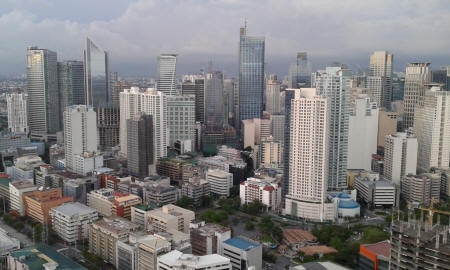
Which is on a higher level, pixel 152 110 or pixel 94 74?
pixel 94 74

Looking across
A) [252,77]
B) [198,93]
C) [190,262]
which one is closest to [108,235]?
[190,262]

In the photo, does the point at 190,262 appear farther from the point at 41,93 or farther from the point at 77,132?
the point at 41,93

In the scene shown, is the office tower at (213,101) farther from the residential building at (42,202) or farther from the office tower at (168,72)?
the residential building at (42,202)

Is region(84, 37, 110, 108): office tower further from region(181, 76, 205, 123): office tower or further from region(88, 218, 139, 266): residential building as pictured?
region(88, 218, 139, 266): residential building

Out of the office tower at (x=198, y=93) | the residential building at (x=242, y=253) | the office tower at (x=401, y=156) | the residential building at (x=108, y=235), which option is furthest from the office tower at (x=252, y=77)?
the residential building at (x=242, y=253)

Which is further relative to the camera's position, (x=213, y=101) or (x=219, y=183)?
(x=213, y=101)

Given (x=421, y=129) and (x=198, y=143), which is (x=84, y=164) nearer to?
(x=198, y=143)
